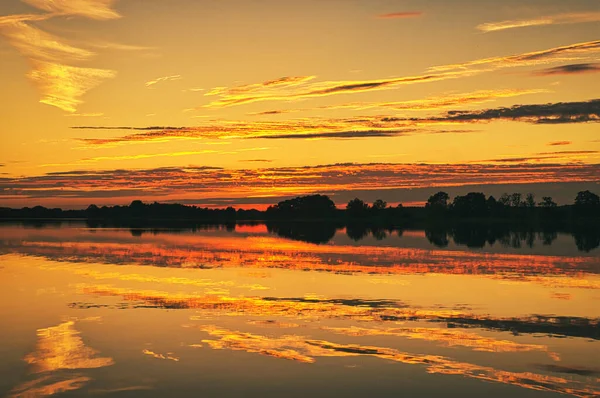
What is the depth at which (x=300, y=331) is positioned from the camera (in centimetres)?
2023

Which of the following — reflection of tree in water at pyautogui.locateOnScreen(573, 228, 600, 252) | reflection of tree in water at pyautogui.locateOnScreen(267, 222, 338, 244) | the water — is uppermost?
reflection of tree in water at pyautogui.locateOnScreen(573, 228, 600, 252)

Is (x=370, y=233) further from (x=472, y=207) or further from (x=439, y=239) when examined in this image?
(x=472, y=207)

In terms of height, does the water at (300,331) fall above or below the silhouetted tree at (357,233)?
below

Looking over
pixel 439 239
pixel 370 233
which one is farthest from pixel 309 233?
pixel 439 239

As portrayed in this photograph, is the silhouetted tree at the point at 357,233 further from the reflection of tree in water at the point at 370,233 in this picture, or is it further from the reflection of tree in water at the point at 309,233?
the reflection of tree in water at the point at 309,233

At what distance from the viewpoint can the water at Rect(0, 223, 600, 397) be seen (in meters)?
14.9

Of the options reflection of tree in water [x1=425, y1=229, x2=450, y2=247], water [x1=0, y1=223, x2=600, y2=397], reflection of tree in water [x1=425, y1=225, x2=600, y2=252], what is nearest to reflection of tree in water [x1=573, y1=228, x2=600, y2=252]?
reflection of tree in water [x1=425, y1=225, x2=600, y2=252]

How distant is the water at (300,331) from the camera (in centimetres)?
1490

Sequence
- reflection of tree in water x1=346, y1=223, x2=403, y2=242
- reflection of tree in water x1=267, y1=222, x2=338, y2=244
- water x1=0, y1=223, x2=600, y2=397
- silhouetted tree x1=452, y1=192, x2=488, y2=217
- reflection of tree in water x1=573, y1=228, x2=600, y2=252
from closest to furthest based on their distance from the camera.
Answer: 1. water x1=0, y1=223, x2=600, y2=397
2. reflection of tree in water x1=573, y1=228, x2=600, y2=252
3. reflection of tree in water x1=267, y1=222, x2=338, y2=244
4. reflection of tree in water x1=346, y1=223, x2=403, y2=242
5. silhouetted tree x1=452, y1=192, x2=488, y2=217

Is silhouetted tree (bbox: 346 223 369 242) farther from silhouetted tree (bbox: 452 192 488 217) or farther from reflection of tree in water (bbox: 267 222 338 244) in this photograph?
silhouetted tree (bbox: 452 192 488 217)

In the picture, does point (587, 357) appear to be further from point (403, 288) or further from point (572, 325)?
point (403, 288)

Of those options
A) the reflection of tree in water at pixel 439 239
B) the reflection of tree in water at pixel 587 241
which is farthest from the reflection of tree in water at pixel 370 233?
the reflection of tree in water at pixel 587 241

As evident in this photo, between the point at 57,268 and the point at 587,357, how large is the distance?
1127 inches

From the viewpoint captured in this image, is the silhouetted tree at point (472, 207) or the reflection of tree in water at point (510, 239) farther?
the silhouetted tree at point (472, 207)
